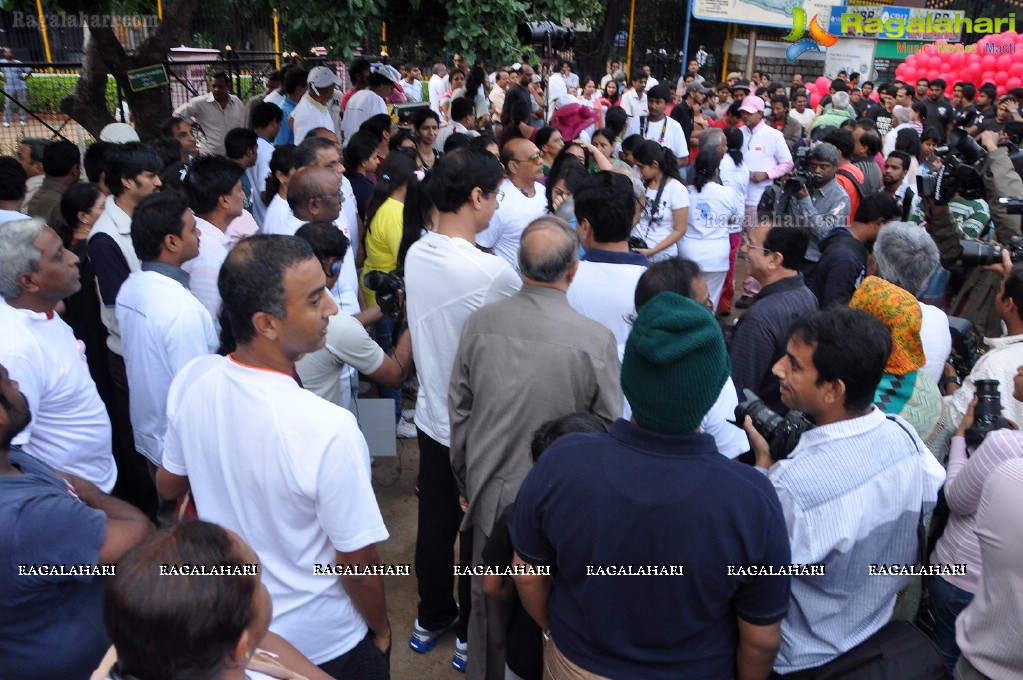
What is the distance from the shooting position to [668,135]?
7934 mm

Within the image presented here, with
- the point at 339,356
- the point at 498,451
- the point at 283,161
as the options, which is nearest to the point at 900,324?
the point at 498,451

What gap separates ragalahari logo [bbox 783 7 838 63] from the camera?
21.6m

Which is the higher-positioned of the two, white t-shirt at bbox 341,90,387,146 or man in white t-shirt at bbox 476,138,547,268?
white t-shirt at bbox 341,90,387,146

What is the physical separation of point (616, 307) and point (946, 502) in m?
1.34

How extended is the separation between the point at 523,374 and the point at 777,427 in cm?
78

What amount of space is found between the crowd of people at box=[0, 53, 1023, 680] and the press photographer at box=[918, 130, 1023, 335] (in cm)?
7

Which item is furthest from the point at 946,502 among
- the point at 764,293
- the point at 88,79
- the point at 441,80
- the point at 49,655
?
the point at 441,80

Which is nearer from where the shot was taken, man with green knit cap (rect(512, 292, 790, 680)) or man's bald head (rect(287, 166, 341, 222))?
man with green knit cap (rect(512, 292, 790, 680))

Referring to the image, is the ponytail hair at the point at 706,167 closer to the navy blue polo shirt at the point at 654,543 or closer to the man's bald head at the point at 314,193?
the man's bald head at the point at 314,193

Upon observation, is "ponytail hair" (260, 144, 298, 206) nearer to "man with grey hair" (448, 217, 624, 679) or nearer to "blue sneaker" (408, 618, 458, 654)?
"man with grey hair" (448, 217, 624, 679)

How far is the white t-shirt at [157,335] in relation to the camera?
2.98m

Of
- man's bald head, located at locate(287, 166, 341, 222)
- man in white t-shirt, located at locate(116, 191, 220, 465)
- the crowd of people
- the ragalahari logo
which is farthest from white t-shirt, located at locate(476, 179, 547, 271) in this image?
the ragalahari logo

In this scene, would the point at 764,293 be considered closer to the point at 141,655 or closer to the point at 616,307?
the point at 616,307

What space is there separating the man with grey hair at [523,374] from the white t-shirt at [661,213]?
9.82ft
